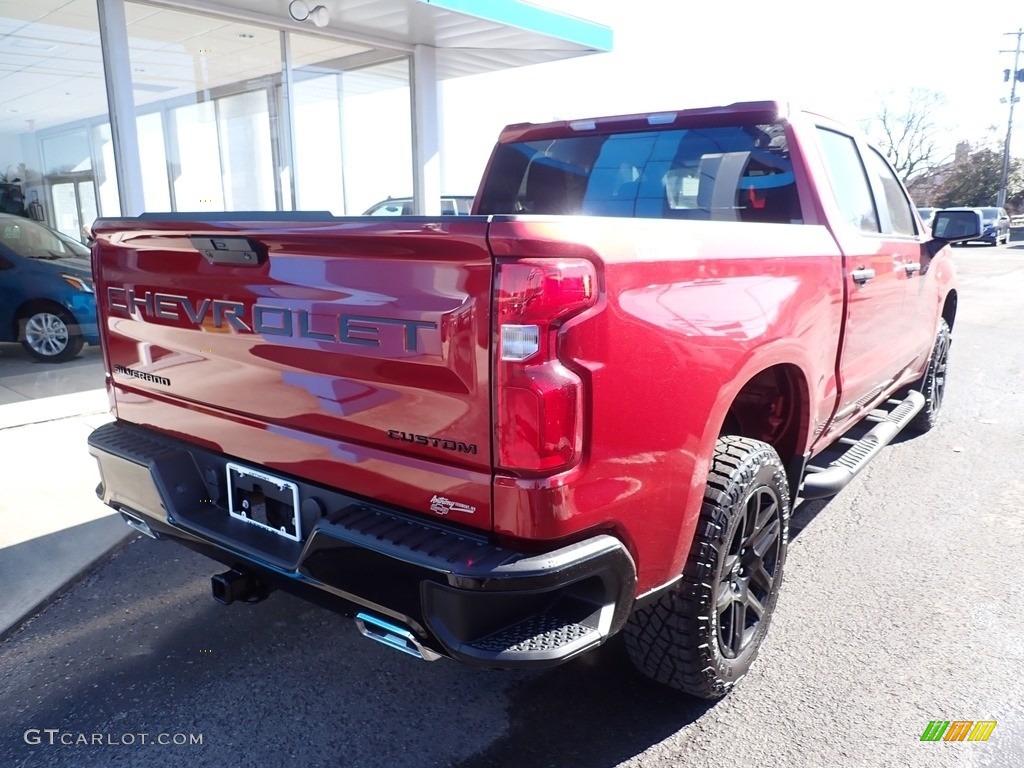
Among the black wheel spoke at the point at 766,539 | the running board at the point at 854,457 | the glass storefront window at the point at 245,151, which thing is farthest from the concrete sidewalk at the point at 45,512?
the glass storefront window at the point at 245,151

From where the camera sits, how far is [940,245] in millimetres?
4496

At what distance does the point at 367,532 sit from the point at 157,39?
25.0 feet

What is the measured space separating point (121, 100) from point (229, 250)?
5.95 meters

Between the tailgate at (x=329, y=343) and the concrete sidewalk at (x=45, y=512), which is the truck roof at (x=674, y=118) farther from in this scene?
the concrete sidewalk at (x=45, y=512)

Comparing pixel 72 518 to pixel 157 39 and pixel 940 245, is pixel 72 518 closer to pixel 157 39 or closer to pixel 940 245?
pixel 940 245

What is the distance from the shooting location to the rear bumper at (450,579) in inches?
70.4

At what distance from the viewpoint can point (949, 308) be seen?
5.80 meters

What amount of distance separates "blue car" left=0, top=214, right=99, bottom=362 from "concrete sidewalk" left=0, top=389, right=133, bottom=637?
7.37 feet

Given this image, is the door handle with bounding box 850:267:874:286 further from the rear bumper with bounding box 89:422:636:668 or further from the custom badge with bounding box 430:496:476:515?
the custom badge with bounding box 430:496:476:515

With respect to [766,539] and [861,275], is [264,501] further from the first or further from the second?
[861,275]

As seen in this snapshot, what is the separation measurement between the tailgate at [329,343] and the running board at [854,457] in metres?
1.91

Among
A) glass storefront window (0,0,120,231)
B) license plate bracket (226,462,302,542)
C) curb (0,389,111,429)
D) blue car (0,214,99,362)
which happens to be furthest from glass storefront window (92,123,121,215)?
license plate bracket (226,462,302,542)

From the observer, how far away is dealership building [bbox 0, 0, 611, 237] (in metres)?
7.28

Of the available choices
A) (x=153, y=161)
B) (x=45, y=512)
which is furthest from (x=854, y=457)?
(x=153, y=161)
